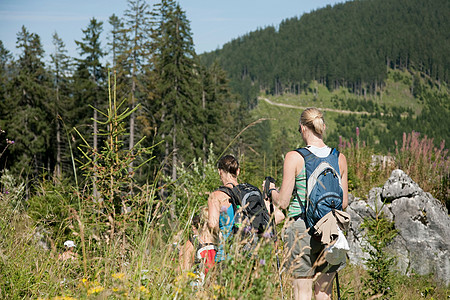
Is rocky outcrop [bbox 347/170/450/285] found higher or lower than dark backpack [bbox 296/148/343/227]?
lower

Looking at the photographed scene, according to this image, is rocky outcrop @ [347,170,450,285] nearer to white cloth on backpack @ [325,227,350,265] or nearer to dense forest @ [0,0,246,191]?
white cloth on backpack @ [325,227,350,265]

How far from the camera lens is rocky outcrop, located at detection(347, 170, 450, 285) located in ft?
21.4

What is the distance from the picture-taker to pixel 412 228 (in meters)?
6.68

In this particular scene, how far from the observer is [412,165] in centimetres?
827

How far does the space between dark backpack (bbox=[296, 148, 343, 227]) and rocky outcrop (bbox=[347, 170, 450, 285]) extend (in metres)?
3.86

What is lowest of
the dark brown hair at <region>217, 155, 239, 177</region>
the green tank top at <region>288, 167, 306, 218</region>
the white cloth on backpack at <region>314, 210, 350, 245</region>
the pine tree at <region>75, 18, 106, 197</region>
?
the white cloth on backpack at <region>314, 210, 350, 245</region>

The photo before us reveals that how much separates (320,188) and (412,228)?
4.65 m

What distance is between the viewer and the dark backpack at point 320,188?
2922 mm

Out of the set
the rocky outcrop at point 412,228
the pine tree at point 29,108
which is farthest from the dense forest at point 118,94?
the rocky outcrop at point 412,228

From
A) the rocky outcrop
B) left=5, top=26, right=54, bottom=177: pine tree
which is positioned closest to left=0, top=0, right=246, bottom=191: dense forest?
left=5, top=26, right=54, bottom=177: pine tree

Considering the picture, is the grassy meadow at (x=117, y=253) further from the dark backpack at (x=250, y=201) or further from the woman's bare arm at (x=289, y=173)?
the woman's bare arm at (x=289, y=173)

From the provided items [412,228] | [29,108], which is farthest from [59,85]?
[412,228]

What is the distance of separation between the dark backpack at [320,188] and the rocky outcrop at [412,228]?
386cm

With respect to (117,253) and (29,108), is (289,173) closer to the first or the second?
(117,253)
